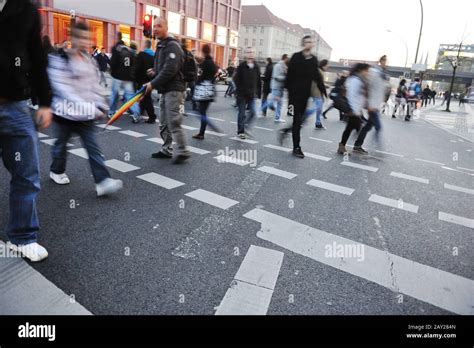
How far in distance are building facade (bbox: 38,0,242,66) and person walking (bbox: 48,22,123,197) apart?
11.2 m

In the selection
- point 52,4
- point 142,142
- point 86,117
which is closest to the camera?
point 86,117

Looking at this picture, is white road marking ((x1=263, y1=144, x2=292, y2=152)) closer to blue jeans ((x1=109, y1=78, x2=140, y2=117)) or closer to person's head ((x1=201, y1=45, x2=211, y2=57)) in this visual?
person's head ((x1=201, y1=45, x2=211, y2=57))

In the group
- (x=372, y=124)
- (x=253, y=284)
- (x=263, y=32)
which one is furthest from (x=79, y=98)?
(x=263, y=32)

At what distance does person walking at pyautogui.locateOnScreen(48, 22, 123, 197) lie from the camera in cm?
397

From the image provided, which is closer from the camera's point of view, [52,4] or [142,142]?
[142,142]

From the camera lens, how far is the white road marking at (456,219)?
4213 mm

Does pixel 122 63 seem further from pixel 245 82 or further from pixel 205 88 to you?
pixel 245 82

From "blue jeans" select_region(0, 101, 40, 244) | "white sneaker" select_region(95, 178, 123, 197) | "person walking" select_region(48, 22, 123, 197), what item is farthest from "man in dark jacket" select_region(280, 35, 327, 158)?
"blue jeans" select_region(0, 101, 40, 244)

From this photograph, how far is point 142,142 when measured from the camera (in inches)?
280

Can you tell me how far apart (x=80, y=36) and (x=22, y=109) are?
6.15 feet

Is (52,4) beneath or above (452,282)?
above
